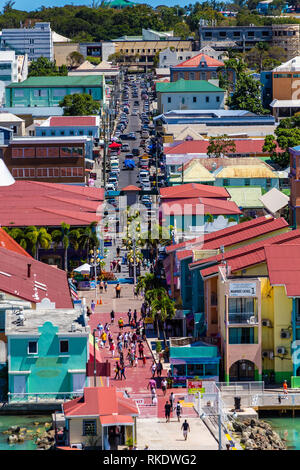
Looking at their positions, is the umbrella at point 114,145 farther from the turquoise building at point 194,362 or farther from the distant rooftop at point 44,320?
the turquoise building at point 194,362

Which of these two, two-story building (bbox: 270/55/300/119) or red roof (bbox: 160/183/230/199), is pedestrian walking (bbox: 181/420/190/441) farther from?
two-story building (bbox: 270/55/300/119)

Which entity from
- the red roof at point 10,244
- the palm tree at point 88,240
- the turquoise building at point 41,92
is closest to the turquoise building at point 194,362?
the red roof at point 10,244

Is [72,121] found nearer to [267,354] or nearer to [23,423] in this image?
[267,354]

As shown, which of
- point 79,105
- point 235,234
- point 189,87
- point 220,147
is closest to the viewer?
point 235,234

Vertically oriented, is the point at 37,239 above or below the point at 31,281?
above

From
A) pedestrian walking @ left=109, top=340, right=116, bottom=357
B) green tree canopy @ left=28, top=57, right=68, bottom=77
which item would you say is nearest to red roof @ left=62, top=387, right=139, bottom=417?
pedestrian walking @ left=109, top=340, right=116, bottom=357

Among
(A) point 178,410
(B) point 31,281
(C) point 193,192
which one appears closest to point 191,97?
(C) point 193,192
